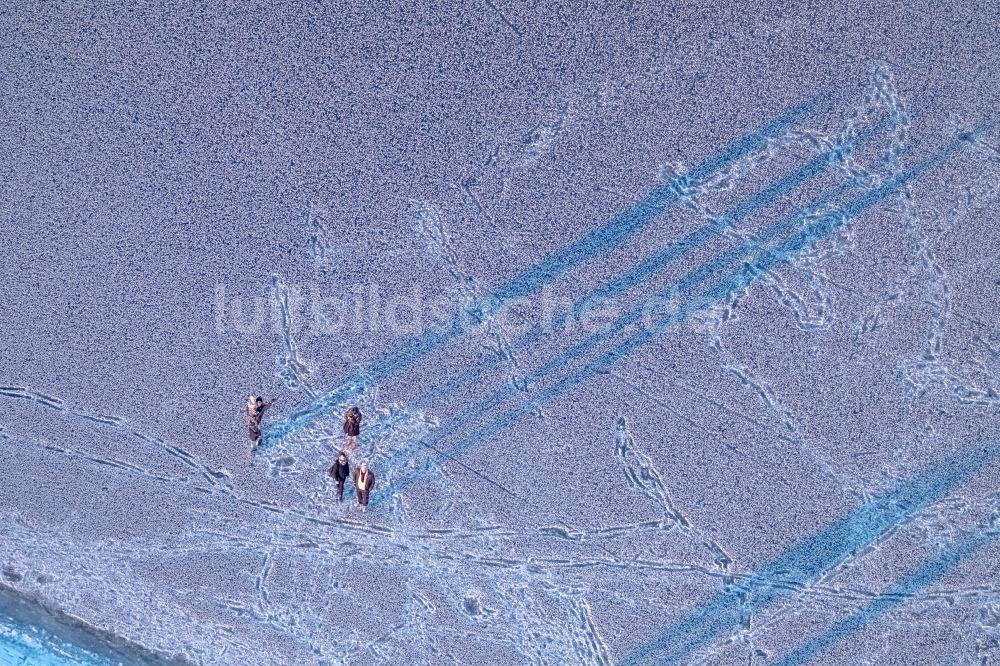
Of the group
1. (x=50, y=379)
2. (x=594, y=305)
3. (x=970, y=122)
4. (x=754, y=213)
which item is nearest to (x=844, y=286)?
(x=754, y=213)

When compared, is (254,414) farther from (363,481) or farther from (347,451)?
(363,481)

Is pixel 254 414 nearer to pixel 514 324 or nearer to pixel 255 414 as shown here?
pixel 255 414

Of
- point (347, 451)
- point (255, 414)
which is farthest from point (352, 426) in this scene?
point (255, 414)

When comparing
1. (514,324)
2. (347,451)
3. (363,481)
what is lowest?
(363,481)

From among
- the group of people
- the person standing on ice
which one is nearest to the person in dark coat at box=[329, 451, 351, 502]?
the group of people

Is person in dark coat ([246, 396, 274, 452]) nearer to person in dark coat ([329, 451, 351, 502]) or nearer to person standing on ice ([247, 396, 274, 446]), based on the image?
person standing on ice ([247, 396, 274, 446])

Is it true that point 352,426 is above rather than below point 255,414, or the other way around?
below

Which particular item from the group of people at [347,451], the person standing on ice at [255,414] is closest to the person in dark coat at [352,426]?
the group of people at [347,451]

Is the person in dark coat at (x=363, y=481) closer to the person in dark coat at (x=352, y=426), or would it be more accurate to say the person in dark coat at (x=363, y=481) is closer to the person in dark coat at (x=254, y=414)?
the person in dark coat at (x=352, y=426)

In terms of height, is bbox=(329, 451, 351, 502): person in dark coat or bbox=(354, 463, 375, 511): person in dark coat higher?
bbox=(329, 451, 351, 502): person in dark coat
